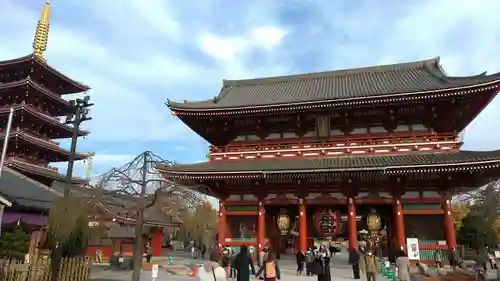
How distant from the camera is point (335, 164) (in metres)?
19.5

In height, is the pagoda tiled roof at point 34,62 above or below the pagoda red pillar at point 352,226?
above

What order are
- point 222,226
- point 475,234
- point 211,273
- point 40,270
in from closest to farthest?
point 211,273
point 40,270
point 222,226
point 475,234

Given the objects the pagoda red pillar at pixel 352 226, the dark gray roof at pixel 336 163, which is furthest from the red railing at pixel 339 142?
the pagoda red pillar at pixel 352 226

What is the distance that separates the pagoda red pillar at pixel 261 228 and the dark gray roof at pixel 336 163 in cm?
296

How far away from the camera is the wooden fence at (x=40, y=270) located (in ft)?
39.5

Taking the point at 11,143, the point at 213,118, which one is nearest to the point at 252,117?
the point at 213,118

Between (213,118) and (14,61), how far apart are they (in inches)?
931

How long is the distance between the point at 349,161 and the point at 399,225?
4.39m

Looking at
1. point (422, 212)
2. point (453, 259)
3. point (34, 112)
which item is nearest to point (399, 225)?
point (422, 212)

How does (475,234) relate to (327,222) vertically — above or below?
below

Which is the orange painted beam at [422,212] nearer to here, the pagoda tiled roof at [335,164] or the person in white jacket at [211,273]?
the pagoda tiled roof at [335,164]

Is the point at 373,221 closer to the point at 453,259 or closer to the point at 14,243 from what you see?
the point at 453,259

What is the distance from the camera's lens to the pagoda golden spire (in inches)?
1587

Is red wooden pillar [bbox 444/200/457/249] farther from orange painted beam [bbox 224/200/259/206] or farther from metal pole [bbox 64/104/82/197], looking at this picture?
metal pole [bbox 64/104/82/197]
